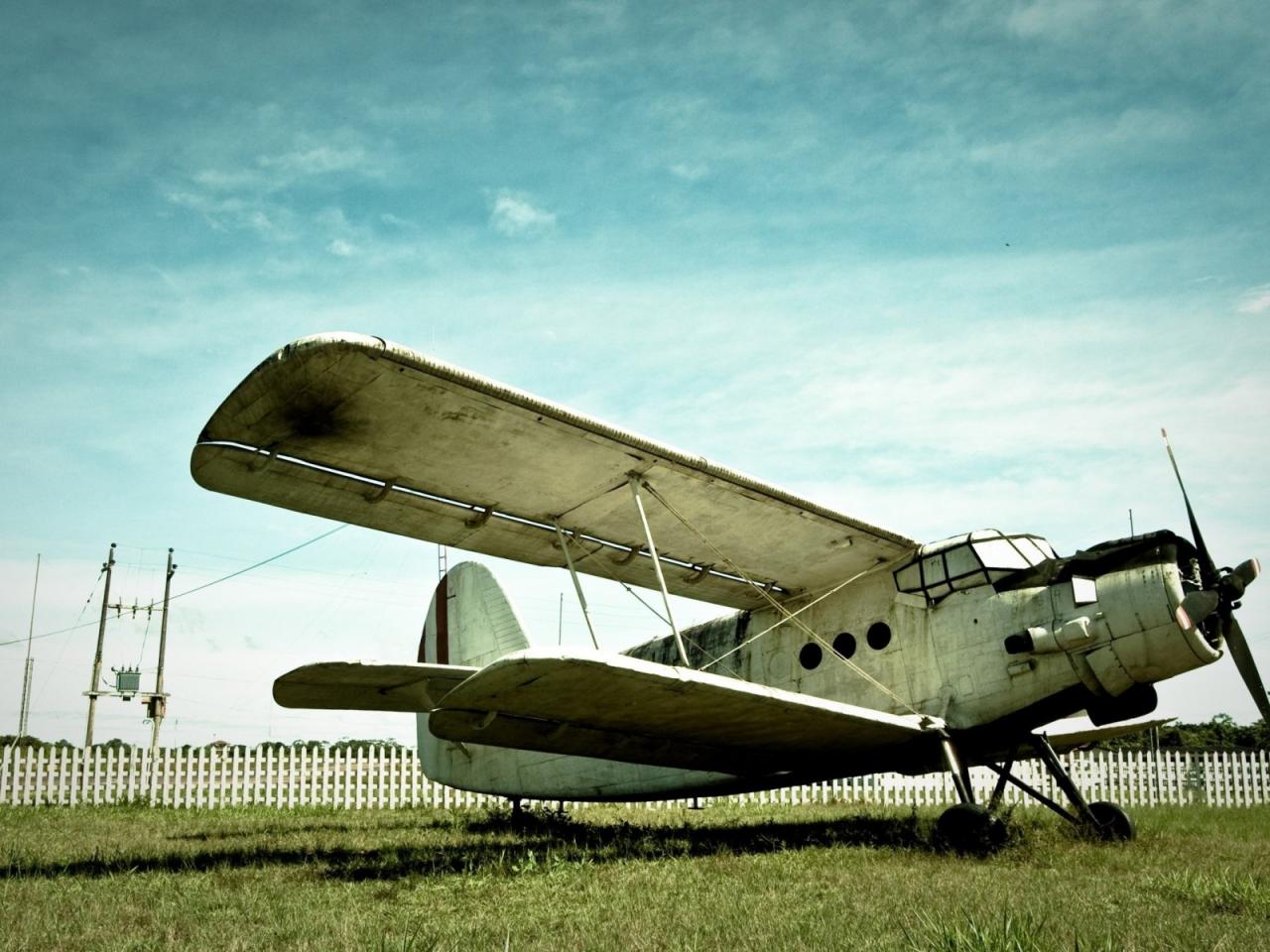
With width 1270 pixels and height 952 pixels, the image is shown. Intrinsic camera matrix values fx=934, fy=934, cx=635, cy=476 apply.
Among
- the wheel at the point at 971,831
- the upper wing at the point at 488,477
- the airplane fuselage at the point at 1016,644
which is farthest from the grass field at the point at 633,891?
the upper wing at the point at 488,477

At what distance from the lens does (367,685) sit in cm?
782

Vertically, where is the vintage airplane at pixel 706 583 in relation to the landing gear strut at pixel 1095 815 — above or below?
above

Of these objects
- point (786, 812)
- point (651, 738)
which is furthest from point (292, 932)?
point (786, 812)

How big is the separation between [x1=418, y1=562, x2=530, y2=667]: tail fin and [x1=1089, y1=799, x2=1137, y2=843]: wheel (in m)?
6.22

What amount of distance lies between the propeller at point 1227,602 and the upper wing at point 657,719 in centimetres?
239

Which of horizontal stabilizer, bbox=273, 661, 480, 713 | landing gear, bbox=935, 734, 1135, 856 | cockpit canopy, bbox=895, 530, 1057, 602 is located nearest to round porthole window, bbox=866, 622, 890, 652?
cockpit canopy, bbox=895, 530, 1057, 602

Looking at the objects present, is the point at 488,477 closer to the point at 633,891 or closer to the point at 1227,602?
the point at 633,891

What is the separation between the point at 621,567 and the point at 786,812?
5.86m

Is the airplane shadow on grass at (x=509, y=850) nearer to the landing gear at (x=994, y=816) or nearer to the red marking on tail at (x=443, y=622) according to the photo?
the landing gear at (x=994, y=816)

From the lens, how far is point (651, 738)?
8.40 m

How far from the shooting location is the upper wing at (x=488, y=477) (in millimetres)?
6910

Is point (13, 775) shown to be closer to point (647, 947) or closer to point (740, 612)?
point (740, 612)

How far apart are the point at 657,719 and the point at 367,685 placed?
2437 mm

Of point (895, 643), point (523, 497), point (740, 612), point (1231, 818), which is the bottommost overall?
point (1231, 818)
